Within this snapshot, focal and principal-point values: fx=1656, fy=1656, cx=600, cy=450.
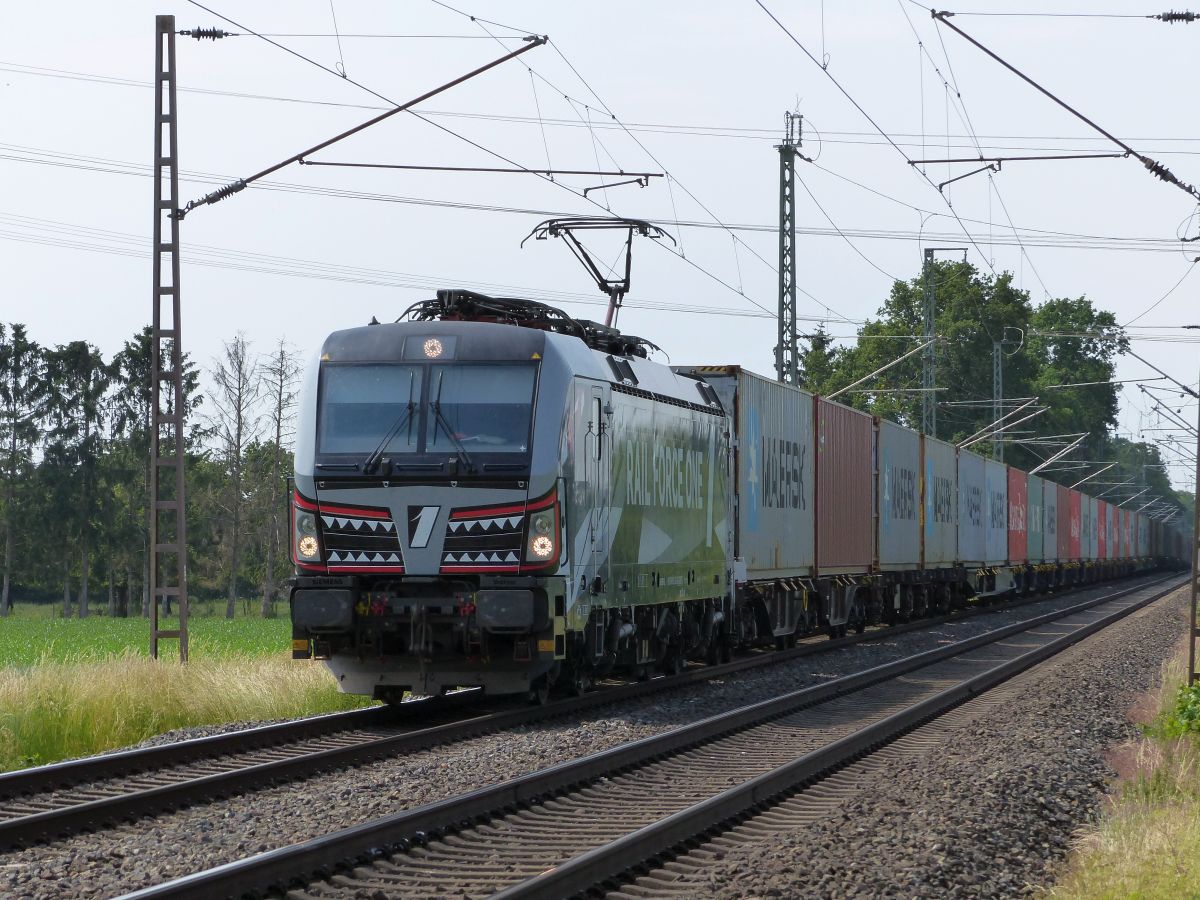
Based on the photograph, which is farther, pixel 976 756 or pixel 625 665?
pixel 625 665

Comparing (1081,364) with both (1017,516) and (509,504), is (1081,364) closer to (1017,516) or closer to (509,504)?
(1017,516)

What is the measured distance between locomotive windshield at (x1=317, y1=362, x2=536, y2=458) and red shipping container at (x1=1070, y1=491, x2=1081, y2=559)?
50960 millimetres

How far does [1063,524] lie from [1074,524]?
3.35m

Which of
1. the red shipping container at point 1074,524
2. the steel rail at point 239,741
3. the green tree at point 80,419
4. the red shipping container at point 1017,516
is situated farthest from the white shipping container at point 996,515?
the green tree at point 80,419

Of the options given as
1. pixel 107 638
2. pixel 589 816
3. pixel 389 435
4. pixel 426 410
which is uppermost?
pixel 426 410

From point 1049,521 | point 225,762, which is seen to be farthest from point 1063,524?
point 225,762

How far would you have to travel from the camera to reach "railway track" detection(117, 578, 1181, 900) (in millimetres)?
7445

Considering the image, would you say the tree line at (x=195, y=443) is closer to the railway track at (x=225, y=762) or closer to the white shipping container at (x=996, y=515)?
the white shipping container at (x=996, y=515)

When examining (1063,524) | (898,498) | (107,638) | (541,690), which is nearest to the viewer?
(541,690)

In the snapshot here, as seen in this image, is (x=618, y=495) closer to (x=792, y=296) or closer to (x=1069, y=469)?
(x=792, y=296)

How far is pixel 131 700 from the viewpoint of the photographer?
14.1 meters

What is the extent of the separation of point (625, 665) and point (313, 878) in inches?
391

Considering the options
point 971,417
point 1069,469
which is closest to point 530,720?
point 971,417

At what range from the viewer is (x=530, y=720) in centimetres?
1422
